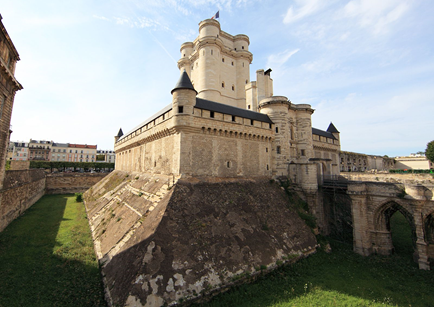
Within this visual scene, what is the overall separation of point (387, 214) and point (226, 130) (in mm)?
15634

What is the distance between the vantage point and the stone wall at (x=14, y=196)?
15.9 metres

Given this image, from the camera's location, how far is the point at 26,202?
22.9m

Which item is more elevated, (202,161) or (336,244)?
(202,161)

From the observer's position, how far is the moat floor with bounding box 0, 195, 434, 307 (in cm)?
923

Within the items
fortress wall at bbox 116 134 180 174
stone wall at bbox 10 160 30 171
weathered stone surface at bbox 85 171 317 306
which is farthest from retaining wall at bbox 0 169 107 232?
fortress wall at bbox 116 134 180 174

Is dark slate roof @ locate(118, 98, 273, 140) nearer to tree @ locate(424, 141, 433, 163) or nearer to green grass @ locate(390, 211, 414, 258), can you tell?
green grass @ locate(390, 211, 414, 258)

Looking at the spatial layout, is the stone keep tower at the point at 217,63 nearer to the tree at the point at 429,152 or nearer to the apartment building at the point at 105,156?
the tree at the point at 429,152

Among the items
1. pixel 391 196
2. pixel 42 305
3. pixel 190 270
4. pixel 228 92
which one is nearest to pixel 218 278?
pixel 190 270

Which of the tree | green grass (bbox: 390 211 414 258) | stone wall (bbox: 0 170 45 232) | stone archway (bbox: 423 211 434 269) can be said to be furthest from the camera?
the tree

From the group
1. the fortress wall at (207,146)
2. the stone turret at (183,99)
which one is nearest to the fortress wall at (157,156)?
the fortress wall at (207,146)

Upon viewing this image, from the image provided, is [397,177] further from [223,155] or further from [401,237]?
[223,155]

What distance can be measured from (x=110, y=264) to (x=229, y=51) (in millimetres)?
29645

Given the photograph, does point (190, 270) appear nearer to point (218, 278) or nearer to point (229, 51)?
point (218, 278)

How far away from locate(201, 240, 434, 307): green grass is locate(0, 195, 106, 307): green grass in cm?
643
